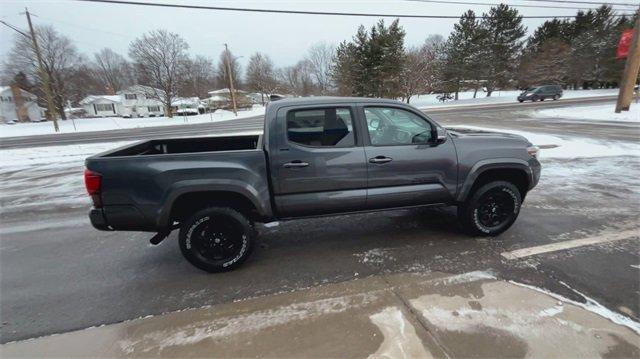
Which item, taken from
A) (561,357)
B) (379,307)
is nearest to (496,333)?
(561,357)

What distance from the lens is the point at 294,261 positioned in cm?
376

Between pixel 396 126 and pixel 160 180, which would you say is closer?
pixel 160 180

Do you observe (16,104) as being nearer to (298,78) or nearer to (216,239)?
(298,78)

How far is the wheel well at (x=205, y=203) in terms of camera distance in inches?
134

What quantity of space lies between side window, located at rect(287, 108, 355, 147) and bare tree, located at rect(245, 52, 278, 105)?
234ft

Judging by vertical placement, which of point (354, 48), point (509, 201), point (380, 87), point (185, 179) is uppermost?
point (354, 48)

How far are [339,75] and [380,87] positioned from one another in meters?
8.61

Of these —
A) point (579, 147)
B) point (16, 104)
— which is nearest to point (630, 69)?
point (579, 147)

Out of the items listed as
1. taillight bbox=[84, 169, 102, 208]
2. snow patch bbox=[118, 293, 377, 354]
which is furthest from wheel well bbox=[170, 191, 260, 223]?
snow patch bbox=[118, 293, 377, 354]

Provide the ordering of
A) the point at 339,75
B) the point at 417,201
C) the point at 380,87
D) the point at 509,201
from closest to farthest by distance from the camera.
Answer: the point at 417,201 < the point at 509,201 < the point at 380,87 < the point at 339,75

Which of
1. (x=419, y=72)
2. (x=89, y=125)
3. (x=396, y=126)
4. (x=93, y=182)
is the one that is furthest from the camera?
(x=419, y=72)

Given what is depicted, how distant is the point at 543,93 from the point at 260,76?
53179 millimetres

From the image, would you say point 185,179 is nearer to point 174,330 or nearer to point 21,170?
point 174,330

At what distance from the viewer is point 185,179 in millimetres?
3234
